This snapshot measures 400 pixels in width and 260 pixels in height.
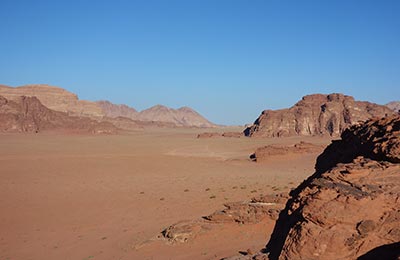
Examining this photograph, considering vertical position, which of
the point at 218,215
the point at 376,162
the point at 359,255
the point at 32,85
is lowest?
the point at 218,215

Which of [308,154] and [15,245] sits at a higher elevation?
[308,154]

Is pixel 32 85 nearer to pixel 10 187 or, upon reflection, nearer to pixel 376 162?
pixel 10 187

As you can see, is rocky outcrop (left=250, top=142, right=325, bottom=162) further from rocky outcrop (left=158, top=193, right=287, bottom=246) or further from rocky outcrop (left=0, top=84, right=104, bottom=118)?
rocky outcrop (left=0, top=84, right=104, bottom=118)

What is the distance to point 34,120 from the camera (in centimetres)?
7925

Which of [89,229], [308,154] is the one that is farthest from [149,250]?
[308,154]

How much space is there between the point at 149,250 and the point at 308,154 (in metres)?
27.5

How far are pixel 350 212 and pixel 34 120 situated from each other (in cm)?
8222

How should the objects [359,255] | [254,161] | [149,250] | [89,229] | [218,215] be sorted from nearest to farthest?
[359,255]
[149,250]
[218,215]
[89,229]
[254,161]

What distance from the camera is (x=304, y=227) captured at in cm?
554

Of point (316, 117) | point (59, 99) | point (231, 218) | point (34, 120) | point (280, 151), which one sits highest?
point (59, 99)

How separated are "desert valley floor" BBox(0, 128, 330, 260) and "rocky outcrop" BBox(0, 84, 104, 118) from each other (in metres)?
72.8

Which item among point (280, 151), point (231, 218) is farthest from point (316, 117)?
point (231, 218)

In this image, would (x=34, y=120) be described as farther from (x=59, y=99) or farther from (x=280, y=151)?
(x=280, y=151)

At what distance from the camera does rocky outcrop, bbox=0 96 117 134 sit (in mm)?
75062
